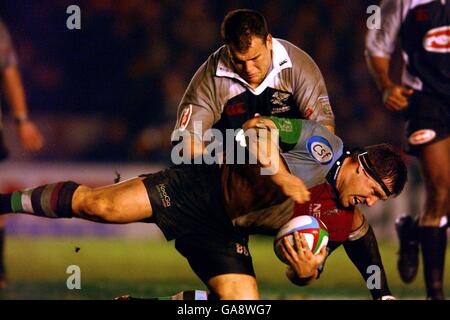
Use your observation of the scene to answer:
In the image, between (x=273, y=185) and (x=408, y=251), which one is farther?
(x=408, y=251)

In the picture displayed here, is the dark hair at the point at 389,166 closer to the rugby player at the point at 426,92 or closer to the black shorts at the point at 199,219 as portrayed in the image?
the black shorts at the point at 199,219

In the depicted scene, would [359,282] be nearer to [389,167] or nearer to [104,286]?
[104,286]

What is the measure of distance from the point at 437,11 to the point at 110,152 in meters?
5.88

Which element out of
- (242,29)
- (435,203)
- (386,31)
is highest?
(386,31)

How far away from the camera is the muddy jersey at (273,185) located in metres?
5.63

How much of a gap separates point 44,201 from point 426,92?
9.65 ft

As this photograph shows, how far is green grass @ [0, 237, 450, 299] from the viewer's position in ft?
25.0

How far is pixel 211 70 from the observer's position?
6.47 metres

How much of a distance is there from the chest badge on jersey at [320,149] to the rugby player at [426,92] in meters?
1.71

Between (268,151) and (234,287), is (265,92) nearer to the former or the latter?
(268,151)

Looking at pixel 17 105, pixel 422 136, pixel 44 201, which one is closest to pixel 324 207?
pixel 44 201

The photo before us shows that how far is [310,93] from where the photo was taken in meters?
6.39

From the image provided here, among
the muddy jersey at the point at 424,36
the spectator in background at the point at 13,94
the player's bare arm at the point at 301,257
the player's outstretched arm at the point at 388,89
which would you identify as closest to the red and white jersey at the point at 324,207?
the player's bare arm at the point at 301,257

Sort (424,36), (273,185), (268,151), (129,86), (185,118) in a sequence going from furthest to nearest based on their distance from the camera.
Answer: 1. (129,86)
2. (424,36)
3. (185,118)
4. (273,185)
5. (268,151)
